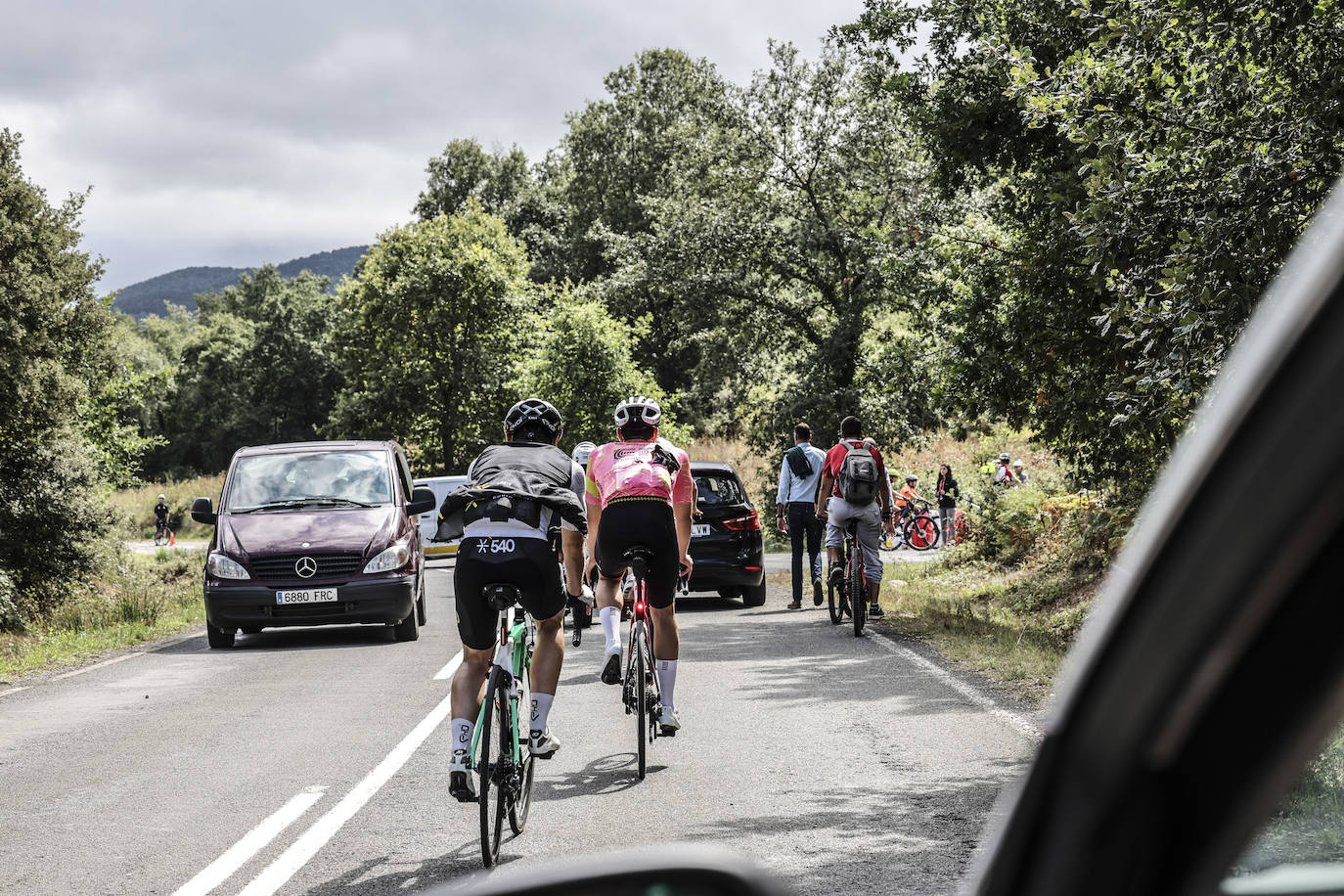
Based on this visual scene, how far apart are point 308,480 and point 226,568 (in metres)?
1.73

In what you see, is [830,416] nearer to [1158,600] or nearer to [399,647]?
[399,647]

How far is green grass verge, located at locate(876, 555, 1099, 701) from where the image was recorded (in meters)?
11.5

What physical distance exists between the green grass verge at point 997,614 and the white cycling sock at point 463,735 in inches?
208

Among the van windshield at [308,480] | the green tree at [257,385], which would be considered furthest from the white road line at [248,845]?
the green tree at [257,385]

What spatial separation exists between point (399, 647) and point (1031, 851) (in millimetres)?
14156

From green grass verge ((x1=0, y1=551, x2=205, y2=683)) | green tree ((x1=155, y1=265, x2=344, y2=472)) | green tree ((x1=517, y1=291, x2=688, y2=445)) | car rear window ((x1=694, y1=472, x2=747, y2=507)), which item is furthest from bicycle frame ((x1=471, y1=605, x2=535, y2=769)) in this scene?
green tree ((x1=155, y1=265, x2=344, y2=472))

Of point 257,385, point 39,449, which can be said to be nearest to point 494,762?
point 39,449

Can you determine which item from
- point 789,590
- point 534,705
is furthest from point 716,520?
point 534,705

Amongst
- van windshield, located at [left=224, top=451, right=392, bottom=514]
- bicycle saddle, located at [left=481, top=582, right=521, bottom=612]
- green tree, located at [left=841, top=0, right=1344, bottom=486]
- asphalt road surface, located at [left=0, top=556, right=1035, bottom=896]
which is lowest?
asphalt road surface, located at [left=0, top=556, right=1035, bottom=896]

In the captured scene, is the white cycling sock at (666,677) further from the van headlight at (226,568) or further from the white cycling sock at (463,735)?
the van headlight at (226,568)

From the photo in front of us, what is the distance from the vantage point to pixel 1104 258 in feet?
30.5

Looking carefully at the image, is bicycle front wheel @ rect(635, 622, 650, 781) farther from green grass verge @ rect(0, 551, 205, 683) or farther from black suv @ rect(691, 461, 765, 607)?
black suv @ rect(691, 461, 765, 607)

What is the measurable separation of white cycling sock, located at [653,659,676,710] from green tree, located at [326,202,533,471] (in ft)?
167

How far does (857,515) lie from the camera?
14188 mm
